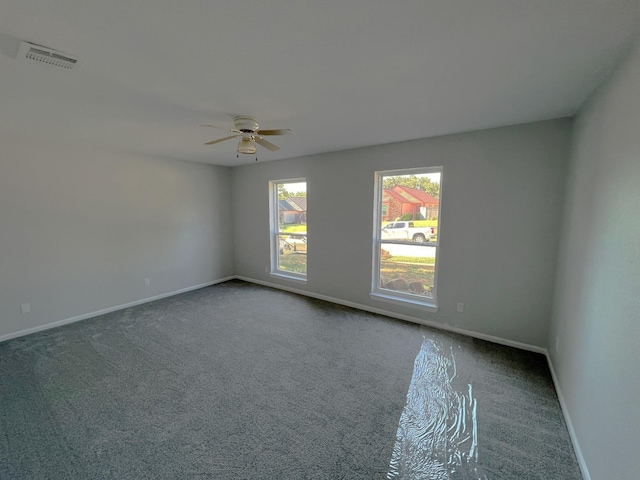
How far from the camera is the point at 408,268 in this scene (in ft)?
12.3

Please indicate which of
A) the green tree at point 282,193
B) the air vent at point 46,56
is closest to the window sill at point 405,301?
the green tree at point 282,193

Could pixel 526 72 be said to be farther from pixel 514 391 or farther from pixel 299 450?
pixel 299 450

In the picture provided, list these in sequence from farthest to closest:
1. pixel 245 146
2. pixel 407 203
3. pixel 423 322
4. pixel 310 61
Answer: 1. pixel 407 203
2. pixel 423 322
3. pixel 245 146
4. pixel 310 61

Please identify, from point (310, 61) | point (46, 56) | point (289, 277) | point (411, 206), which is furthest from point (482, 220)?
point (46, 56)

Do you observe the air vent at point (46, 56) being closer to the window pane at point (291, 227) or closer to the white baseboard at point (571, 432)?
the window pane at point (291, 227)

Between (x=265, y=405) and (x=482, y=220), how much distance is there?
296cm

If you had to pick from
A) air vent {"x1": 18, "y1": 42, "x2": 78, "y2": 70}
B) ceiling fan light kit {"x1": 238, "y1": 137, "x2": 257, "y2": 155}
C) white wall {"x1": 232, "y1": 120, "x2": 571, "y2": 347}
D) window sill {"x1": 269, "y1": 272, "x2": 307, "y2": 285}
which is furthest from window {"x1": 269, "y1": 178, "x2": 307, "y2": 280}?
air vent {"x1": 18, "y1": 42, "x2": 78, "y2": 70}

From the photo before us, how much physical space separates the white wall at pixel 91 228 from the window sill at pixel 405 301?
11.5 feet

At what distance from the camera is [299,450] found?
170cm

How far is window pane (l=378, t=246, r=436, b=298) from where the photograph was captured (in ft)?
11.7

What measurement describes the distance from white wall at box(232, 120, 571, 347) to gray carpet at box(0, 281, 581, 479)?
1.43 ft

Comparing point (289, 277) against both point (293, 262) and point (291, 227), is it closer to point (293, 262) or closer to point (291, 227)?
point (293, 262)

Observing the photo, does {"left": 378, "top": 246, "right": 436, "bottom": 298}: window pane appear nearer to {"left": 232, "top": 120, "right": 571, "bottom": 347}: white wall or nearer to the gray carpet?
{"left": 232, "top": 120, "right": 571, "bottom": 347}: white wall

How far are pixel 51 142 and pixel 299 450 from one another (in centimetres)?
448
